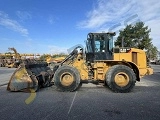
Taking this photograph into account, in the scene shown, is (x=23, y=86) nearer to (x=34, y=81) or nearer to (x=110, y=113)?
(x=34, y=81)

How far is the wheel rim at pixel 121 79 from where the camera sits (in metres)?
9.76

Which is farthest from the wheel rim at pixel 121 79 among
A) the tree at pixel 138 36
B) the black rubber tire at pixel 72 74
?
the tree at pixel 138 36

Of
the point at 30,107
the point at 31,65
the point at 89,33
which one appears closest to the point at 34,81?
the point at 31,65

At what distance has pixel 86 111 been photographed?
20.5ft

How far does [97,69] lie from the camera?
34.1ft

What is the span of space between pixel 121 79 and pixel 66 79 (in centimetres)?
265

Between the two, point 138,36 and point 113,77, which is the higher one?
point 138,36

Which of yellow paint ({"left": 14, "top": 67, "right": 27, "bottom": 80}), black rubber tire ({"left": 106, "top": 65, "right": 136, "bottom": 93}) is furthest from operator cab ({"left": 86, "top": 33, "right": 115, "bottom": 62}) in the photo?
yellow paint ({"left": 14, "top": 67, "right": 27, "bottom": 80})

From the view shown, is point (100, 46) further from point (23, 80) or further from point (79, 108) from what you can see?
point (79, 108)

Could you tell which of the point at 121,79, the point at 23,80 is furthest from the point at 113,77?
the point at 23,80

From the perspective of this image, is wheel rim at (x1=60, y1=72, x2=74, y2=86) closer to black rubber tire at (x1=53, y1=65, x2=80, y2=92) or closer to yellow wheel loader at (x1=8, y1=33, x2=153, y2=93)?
yellow wheel loader at (x1=8, y1=33, x2=153, y2=93)

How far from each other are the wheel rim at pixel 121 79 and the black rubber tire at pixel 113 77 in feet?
0.38

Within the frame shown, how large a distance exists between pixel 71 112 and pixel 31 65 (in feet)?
18.0

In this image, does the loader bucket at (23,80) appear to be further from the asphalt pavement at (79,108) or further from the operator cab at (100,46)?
the operator cab at (100,46)
